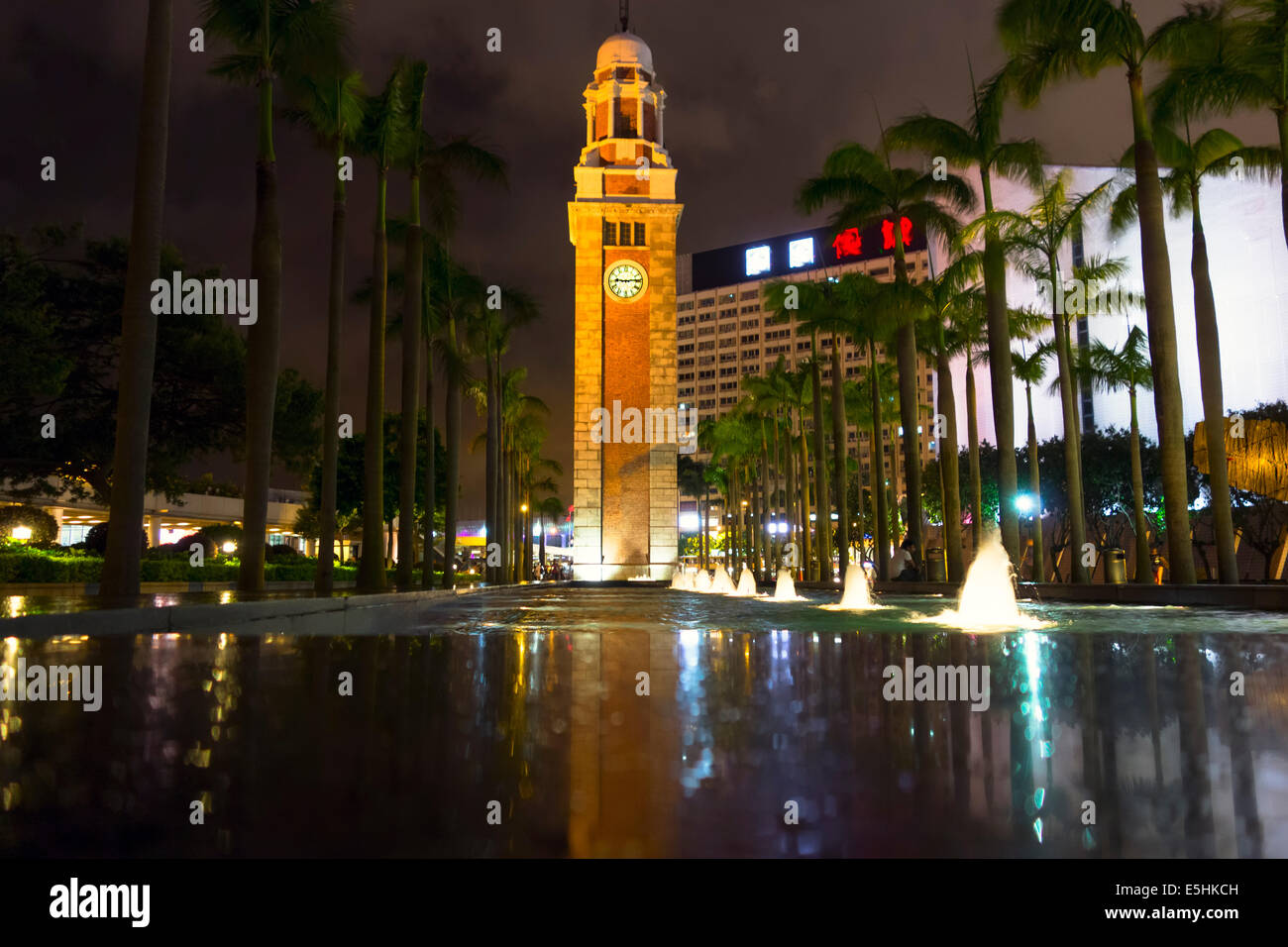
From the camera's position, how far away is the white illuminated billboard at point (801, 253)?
5281 inches

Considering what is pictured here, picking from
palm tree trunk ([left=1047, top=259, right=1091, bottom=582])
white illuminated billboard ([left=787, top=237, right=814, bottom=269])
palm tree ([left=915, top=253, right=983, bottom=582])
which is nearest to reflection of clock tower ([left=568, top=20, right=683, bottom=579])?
palm tree ([left=915, top=253, right=983, bottom=582])

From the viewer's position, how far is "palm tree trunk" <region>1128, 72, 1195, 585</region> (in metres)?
16.6

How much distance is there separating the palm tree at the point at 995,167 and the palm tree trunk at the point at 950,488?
2.34m

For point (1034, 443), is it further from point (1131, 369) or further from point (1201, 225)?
point (1201, 225)

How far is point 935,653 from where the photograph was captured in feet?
16.9

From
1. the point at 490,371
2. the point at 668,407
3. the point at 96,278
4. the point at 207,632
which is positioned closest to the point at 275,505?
the point at 668,407

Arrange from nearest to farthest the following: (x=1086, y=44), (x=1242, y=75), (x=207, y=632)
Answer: (x=207, y=632) < (x=1242, y=75) < (x=1086, y=44)

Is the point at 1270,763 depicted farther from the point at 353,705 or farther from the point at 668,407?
the point at 668,407

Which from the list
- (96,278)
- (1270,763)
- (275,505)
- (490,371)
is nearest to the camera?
(1270,763)

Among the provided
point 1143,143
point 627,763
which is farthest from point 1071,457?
point 627,763

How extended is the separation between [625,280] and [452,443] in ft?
92.4

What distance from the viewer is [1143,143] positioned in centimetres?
1736

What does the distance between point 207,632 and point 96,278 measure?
25395 mm

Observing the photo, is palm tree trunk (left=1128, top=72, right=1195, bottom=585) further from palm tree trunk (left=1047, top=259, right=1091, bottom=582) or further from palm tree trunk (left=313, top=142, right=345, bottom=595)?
palm tree trunk (left=313, top=142, right=345, bottom=595)
